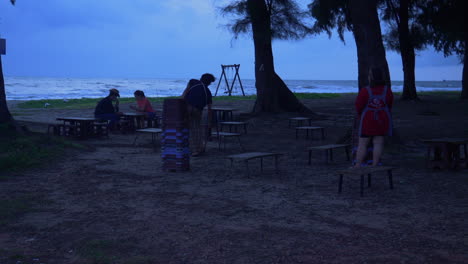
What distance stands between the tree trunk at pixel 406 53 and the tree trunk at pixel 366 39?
18.3m

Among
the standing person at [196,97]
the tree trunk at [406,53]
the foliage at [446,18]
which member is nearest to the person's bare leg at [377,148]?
the standing person at [196,97]

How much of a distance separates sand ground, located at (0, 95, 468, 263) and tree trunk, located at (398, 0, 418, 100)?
Answer: 66.0 feet

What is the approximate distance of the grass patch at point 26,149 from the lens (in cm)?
907

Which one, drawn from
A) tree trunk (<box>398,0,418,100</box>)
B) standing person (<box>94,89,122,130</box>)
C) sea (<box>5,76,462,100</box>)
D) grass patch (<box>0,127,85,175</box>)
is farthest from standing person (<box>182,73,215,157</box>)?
sea (<box>5,76,462,100</box>)

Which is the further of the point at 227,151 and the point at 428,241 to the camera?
the point at 227,151

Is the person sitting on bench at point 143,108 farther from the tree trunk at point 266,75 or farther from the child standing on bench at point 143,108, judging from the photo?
the tree trunk at point 266,75

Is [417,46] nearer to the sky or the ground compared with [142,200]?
nearer to the sky

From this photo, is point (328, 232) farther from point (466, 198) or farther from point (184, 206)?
point (466, 198)

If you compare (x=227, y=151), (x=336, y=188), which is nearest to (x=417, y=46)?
(x=227, y=151)

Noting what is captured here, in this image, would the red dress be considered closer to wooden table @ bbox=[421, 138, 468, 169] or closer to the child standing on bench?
wooden table @ bbox=[421, 138, 468, 169]

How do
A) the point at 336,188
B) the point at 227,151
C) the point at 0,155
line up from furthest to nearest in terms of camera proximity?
the point at 227,151, the point at 0,155, the point at 336,188

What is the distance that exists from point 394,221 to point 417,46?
26.4 m

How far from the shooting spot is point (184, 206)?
6234 millimetres

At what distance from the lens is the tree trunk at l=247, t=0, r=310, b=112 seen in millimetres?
19109
